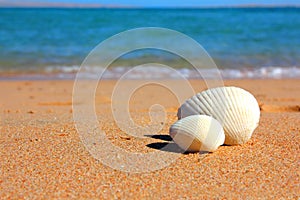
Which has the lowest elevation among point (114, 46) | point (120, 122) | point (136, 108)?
point (114, 46)

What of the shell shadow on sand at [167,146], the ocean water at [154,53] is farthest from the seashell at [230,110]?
the ocean water at [154,53]

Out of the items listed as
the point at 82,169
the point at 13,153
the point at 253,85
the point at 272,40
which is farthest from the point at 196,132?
the point at 272,40

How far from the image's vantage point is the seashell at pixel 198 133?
9.64 ft

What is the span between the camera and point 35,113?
509cm

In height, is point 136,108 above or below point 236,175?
below

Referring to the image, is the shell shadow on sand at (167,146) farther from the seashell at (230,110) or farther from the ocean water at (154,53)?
the ocean water at (154,53)

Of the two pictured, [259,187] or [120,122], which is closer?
[259,187]

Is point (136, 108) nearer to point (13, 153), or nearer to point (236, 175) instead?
point (13, 153)

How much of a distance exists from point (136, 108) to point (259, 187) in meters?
3.24

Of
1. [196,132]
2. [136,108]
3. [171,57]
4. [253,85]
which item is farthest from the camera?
[171,57]

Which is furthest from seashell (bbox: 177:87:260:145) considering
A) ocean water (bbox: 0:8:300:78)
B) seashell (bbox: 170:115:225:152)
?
ocean water (bbox: 0:8:300:78)

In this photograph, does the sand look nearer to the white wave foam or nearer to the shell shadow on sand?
the shell shadow on sand

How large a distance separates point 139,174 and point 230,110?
88cm

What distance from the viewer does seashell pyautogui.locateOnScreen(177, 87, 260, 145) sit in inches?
124
